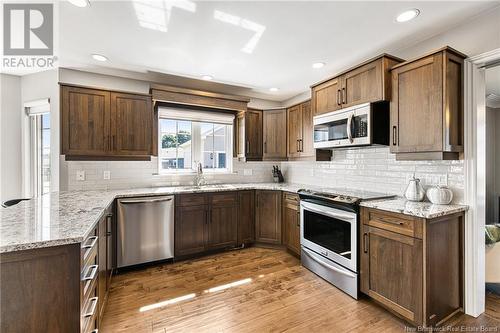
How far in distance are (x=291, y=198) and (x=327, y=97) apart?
4.75 ft

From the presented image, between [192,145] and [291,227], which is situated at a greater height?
[192,145]

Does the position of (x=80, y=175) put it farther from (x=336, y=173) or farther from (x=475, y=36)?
(x=475, y=36)

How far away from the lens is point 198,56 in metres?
2.68

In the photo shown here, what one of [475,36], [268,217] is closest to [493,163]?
[475,36]

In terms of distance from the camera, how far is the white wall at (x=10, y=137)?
326 cm

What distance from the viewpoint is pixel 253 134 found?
4090mm

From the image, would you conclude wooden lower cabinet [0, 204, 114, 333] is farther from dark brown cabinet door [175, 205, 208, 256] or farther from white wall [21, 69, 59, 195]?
white wall [21, 69, 59, 195]

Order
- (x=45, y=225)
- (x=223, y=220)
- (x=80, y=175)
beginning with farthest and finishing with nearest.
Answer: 1. (x=223, y=220)
2. (x=80, y=175)
3. (x=45, y=225)

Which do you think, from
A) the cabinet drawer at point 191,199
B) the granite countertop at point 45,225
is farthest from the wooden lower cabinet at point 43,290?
the cabinet drawer at point 191,199

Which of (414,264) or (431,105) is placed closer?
(414,264)

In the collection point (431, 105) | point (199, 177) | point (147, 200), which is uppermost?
point (431, 105)

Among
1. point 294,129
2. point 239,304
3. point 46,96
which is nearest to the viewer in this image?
point 239,304

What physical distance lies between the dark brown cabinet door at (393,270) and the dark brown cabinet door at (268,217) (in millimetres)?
1467

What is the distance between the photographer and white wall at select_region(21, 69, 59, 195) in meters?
3.02
